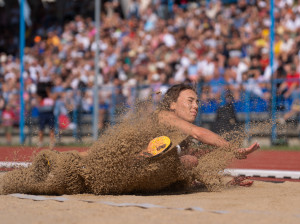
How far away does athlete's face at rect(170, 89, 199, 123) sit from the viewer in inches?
216

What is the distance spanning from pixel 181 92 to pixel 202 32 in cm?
1025

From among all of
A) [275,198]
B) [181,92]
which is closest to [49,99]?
[181,92]

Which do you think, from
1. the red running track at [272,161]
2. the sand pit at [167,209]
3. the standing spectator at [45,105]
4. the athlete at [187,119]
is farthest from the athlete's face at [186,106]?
the standing spectator at [45,105]

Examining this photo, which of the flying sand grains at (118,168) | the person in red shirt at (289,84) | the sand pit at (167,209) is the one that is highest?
the person in red shirt at (289,84)

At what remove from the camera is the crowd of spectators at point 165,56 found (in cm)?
1335

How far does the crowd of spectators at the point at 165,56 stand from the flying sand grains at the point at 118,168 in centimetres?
675

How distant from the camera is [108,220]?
3535 millimetres

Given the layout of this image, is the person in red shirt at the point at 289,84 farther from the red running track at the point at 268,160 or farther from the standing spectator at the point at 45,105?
the standing spectator at the point at 45,105

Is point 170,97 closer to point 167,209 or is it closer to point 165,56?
point 167,209

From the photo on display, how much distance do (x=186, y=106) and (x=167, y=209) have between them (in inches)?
69.2

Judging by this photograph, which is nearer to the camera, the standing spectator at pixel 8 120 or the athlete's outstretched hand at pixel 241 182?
the athlete's outstretched hand at pixel 241 182

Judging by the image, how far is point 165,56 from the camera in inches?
617

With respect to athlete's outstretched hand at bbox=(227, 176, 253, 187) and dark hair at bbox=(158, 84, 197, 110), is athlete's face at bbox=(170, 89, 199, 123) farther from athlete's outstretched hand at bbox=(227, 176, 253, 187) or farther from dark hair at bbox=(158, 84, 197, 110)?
athlete's outstretched hand at bbox=(227, 176, 253, 187)

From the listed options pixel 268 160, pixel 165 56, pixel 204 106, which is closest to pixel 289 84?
pixel 204 106
